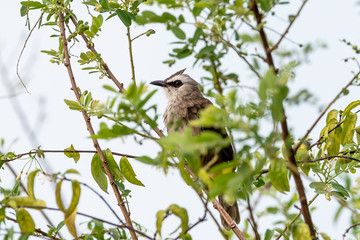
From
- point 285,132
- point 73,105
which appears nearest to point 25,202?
point 73,105

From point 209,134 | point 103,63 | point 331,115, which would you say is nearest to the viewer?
point 209,134

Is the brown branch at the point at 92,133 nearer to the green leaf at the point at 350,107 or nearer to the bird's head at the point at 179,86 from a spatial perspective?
the green leaf at the point at 350,107

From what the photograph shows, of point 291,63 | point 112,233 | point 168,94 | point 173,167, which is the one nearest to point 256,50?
point 291,63

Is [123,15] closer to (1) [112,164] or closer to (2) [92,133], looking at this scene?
(2) [92,133]

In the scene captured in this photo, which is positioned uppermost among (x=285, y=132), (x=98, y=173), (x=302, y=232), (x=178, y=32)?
(x=98, y=173)

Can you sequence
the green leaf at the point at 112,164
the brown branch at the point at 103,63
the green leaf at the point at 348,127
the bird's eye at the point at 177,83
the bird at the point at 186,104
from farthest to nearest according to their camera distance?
the bird's eye at the point at 177,83 → the bird at the point at 186,104 → the brown branch at the point at 103,63 → the green leaf at the point at 112,164 → the green leaf at the point at 348,127

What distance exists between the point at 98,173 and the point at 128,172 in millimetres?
186

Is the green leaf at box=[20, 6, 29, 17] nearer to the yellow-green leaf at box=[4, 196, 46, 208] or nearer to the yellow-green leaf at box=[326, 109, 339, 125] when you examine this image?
the yellow-green leaf at box=[4, 196, 46, 208]

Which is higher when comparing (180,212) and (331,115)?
(331,115)

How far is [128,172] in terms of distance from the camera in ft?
8.93

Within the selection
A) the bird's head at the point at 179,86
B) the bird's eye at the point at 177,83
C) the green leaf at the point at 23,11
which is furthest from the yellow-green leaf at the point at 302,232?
the bird's eye at the point at 177,83

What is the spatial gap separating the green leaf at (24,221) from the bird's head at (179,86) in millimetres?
3023

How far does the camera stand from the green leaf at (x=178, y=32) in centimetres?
192

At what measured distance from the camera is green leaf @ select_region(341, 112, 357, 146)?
99.9 inches
